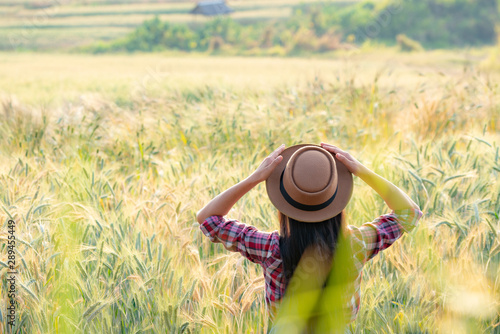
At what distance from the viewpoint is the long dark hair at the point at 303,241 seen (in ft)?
4.09

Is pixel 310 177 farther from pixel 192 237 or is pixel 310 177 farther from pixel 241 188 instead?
pixel 192 237

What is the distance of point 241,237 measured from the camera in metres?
1.31

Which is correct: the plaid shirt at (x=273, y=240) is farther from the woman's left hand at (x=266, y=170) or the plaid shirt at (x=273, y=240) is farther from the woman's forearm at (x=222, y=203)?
the woman's left hand at (x=266, y=170)

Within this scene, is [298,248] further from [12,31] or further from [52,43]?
[12,31]

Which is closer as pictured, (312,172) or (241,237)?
(312,172)

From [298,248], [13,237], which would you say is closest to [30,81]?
[13,237]

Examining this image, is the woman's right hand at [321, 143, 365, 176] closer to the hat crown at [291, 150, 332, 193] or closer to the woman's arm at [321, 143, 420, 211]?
the woman's arm at [321, 143, 420, 211]

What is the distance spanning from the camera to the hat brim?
1203mm

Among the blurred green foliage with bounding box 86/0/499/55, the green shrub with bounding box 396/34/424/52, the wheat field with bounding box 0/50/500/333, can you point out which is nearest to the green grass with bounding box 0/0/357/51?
the blurred green foliage with bounding box 86/0/499/55

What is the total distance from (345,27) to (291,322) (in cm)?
2463

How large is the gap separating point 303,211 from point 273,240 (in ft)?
0.45

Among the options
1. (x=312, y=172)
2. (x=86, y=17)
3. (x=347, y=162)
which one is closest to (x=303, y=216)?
(x=312, y=172)

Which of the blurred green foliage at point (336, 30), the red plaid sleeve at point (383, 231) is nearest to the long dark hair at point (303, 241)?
the red plaid sleeve at point (383, 231)

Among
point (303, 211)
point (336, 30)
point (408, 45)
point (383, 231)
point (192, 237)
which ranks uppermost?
point (336, 30)
